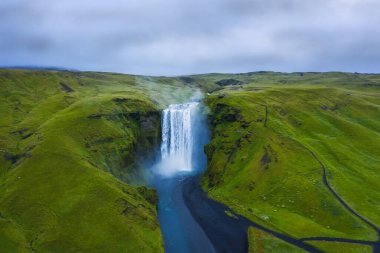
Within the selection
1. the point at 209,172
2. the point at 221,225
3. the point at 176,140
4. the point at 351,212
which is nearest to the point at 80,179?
the point at 221,225

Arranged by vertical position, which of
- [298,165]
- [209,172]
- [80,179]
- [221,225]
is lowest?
[221,225]

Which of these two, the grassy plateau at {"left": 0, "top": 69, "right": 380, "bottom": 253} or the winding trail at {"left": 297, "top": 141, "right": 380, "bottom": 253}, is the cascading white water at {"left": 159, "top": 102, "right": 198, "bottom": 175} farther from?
the winding trail at {"left": 297, "top": 141, "right": 380, "bottom": 253}

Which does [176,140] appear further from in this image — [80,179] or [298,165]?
[80,179]

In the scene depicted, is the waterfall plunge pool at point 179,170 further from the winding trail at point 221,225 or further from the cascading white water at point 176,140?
the winding trail at point 221,225

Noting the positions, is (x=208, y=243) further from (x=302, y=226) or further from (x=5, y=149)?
(x=5, y=149)

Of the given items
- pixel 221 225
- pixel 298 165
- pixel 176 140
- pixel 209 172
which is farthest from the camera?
pixel 176 140
